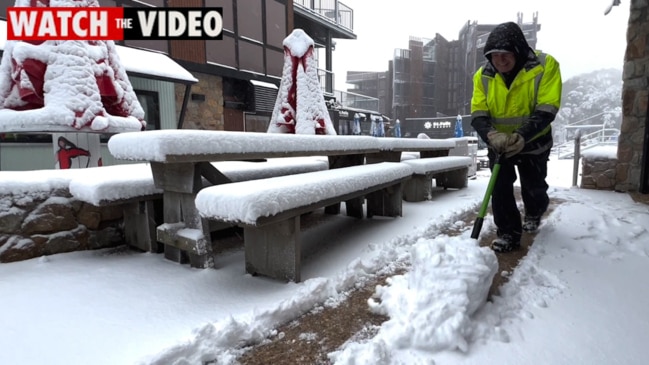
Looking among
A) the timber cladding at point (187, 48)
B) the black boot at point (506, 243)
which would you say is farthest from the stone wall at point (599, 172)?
the timber cladding at point (187, 48)

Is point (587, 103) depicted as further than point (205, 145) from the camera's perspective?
Yes

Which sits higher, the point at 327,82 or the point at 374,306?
the point at 327,82

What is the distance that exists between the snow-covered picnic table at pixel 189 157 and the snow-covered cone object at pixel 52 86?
1149 mm

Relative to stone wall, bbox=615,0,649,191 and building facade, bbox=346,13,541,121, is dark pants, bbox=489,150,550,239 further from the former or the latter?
building facade, bbox=346,13,541,121

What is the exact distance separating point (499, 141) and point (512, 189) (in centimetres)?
54

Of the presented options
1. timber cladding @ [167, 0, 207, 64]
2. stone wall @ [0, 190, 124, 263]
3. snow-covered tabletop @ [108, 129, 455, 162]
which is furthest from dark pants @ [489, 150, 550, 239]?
timber cladding @ [167, 0, 207, 64]

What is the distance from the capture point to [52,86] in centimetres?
296

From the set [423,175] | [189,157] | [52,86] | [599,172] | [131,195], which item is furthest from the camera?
[599,172]

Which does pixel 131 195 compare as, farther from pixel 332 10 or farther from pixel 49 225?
pixel 332 10

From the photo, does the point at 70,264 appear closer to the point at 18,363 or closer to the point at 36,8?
the point at 18,363

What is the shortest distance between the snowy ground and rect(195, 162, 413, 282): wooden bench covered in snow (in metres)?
0.15

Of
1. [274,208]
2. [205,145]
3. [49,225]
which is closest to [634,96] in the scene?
[274,208]

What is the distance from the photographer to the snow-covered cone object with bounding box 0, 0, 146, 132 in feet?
9.59

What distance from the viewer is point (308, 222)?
3.75m
